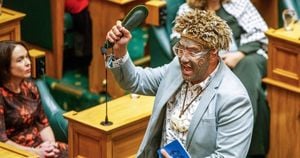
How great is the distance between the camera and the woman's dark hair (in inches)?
139

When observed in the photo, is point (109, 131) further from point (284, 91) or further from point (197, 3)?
point (197, 3)

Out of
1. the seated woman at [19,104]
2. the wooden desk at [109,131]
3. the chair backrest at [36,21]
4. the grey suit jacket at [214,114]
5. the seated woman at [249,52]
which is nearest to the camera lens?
the grey suit jacket at [214,114]

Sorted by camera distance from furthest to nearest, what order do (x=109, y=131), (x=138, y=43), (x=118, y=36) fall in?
(x=138, y=43) → (x=109, y=131) → (x=118, y=36)

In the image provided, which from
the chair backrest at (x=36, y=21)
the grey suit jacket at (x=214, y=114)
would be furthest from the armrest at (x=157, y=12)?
the grey suit jacket at (x=214, y=114)

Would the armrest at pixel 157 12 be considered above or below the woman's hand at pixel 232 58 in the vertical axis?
above

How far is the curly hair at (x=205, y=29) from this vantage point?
2.70 meters

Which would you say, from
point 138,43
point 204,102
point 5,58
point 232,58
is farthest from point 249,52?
point 204,102

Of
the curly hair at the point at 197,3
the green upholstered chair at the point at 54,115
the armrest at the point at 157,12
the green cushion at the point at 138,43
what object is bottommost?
the green upholstered chair at the point at 54,115

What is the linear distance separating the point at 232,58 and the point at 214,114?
145 cm

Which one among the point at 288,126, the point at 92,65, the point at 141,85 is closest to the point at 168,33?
the point at 92,65

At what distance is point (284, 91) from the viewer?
12.9 ft

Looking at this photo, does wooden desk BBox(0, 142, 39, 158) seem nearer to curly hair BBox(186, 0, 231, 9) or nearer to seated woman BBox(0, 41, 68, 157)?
seated woman BBox(0, 41, 68, 157)

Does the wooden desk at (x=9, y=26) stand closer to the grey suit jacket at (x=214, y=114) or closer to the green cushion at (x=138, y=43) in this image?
the green cushion at (x=138, y=43)

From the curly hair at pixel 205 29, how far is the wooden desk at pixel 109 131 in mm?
729
